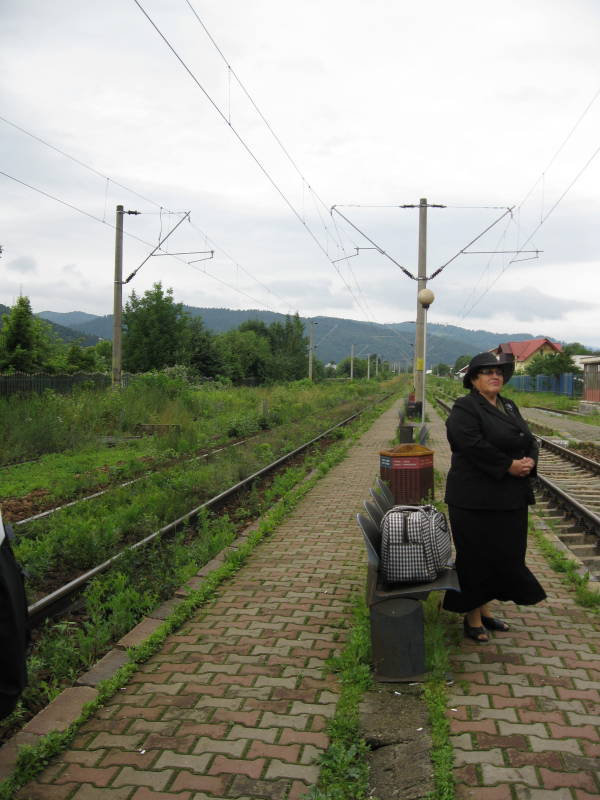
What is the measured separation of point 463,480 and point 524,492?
1.24ft

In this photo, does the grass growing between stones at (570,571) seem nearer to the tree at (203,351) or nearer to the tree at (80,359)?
the tree at (80,359)

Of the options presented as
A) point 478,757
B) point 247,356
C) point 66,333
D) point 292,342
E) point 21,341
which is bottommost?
point 478,757

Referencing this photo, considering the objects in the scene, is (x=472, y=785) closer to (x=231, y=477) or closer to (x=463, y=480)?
(x=463, y=480)

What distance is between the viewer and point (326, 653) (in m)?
4.38

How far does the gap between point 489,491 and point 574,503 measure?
5.57 m

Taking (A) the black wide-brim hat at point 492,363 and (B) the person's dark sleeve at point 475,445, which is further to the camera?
(A) the black wide-brim hat at point 492,363

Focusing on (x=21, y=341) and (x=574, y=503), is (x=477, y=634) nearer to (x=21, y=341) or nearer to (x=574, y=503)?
(x=574, y=503)

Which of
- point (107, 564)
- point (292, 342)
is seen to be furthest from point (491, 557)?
point (292, 342)

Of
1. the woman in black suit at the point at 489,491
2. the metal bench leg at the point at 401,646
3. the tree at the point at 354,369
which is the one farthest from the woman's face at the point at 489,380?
the tree at the point at 354,369

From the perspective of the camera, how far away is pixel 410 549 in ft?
14.0

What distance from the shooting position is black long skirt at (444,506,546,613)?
4.20 metres

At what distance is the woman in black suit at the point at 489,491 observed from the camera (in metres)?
4.16

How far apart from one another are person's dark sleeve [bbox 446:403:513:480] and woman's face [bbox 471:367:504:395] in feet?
0.58

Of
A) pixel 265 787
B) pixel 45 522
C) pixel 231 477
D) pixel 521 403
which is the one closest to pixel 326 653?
pixel 265 787
